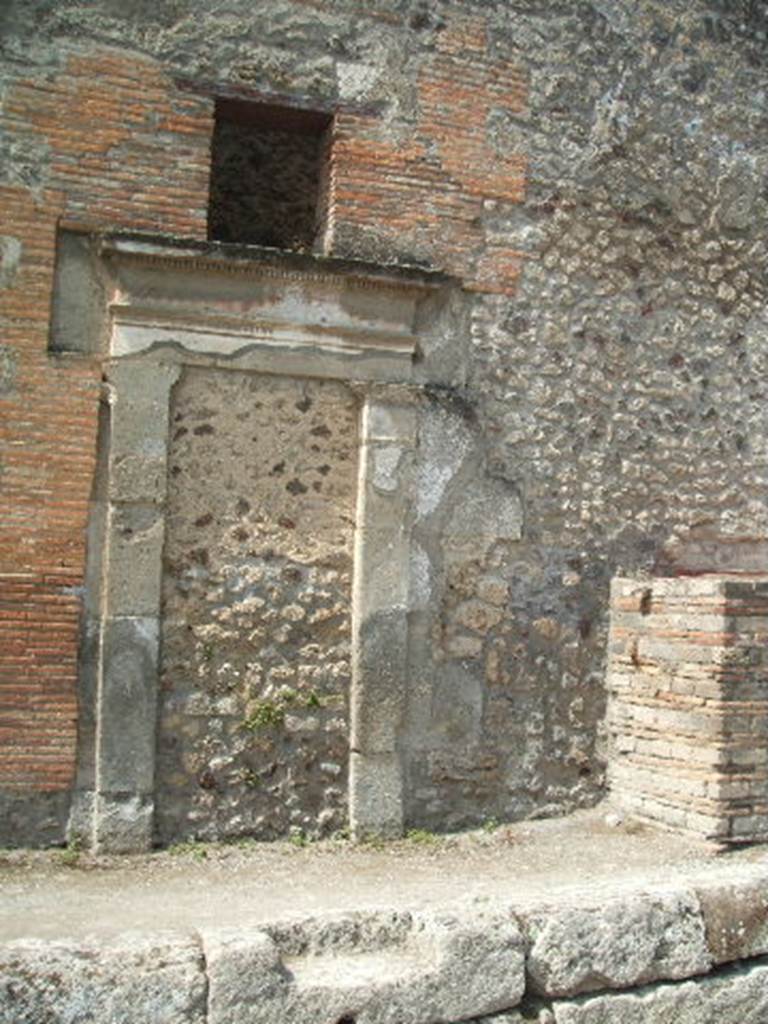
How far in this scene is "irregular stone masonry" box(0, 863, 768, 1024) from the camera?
11.5 feet

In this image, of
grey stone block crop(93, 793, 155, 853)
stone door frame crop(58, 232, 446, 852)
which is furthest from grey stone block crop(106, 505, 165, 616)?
grey stone block crop(93, 793, 155, 853)

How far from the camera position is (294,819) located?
218 inches

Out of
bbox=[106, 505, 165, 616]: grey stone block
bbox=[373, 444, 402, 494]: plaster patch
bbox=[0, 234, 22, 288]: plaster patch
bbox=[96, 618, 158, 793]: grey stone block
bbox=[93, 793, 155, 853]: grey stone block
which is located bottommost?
bbox=[93, 793, 155, 853]: grey stone block

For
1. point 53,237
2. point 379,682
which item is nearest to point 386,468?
point 379,682

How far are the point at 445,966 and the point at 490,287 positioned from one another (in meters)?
3.57

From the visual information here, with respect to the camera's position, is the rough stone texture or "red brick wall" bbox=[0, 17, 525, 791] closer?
"red brick wall" bbox=[0, 17, 525, 791]

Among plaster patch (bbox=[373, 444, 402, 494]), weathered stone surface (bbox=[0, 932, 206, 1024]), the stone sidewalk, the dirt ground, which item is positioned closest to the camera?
weathered stone surface (bbox=[0, 932, 206, 1024])

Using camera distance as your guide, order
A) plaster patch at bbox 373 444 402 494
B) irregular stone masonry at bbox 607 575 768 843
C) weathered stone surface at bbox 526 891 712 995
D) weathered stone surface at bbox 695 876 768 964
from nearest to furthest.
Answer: weathered stone surface at bbox 526 891 712 995 < weathered stone surface at bbox 695 876 768 964 < irregular stone masonry at bbox 607 575 768 843 < plaster patch at bbox 373 444 402 494

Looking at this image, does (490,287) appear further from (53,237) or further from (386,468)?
(53,237)

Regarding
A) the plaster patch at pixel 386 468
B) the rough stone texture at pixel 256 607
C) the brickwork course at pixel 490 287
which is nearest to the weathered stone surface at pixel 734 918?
the brickwork course at pixel 490 287

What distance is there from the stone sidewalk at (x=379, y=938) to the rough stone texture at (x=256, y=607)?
0.32 m

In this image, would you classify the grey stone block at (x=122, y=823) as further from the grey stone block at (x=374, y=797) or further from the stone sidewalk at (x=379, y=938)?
the grey stone block at (x=374, y=797)

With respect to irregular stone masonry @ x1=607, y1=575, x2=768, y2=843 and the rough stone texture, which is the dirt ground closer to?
irregular stone masonry @ x1=607, y1=575, x2=768, y2=843

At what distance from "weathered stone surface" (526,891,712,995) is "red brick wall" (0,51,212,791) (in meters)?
2.34
